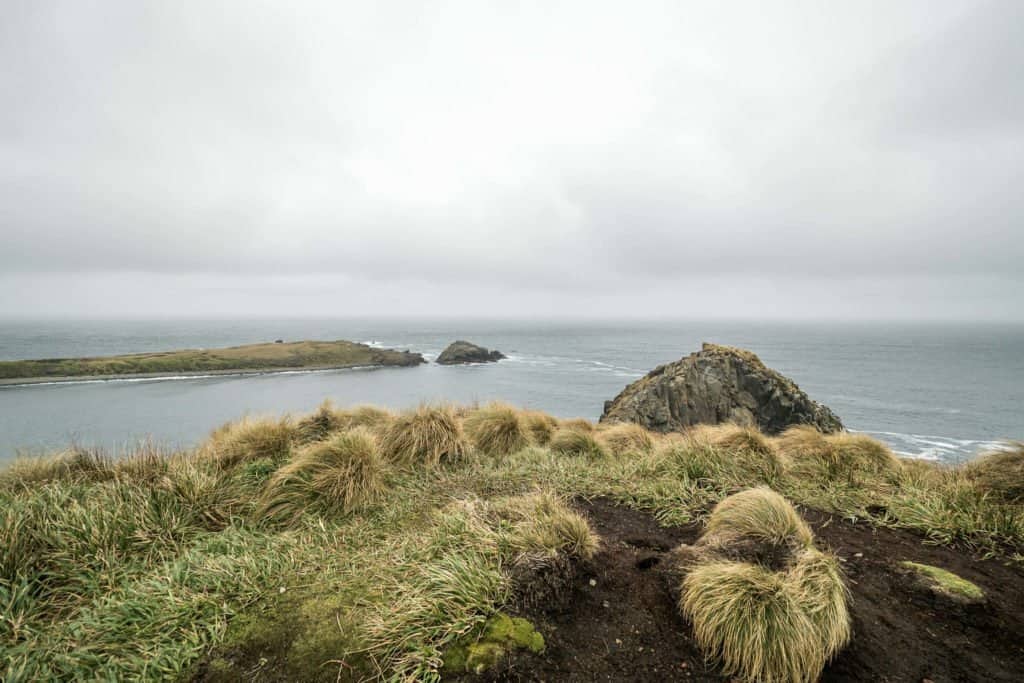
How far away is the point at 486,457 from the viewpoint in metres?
8.75

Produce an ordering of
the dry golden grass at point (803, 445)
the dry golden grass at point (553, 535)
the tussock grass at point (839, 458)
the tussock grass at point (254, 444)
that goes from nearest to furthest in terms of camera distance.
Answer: the dry golden grass at point (553, 535)
the tussock grass at point (839, 458)
the tussock grass at point (254, 444)
the dry golden grass at point (803, 445)

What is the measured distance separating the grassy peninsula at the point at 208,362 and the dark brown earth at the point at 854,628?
237ft

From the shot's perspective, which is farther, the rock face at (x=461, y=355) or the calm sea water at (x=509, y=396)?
the rock face at (x=461, y=355)

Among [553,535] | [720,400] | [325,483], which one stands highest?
[553,535]

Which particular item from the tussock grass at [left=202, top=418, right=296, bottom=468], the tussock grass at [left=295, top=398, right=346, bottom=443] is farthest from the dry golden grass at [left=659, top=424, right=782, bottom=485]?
the tussock grass at [left=202, top=418, right=296, bottom=468]

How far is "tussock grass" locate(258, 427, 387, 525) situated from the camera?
599 centimetres

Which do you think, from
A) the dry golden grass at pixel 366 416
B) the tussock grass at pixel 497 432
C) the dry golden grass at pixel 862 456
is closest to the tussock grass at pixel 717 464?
the dry golden grass at pixel 862 456

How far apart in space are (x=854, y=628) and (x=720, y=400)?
22.5 meters

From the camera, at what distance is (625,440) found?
10.4 metres

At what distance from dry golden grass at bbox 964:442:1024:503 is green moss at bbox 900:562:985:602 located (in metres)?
2.54

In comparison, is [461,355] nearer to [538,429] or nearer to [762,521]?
[538,429]

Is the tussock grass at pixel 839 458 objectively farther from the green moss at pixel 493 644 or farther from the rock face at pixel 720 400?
the rock face at pixel 720 400

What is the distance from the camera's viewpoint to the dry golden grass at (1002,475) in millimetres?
5984

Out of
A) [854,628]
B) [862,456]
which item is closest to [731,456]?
[862,456]
